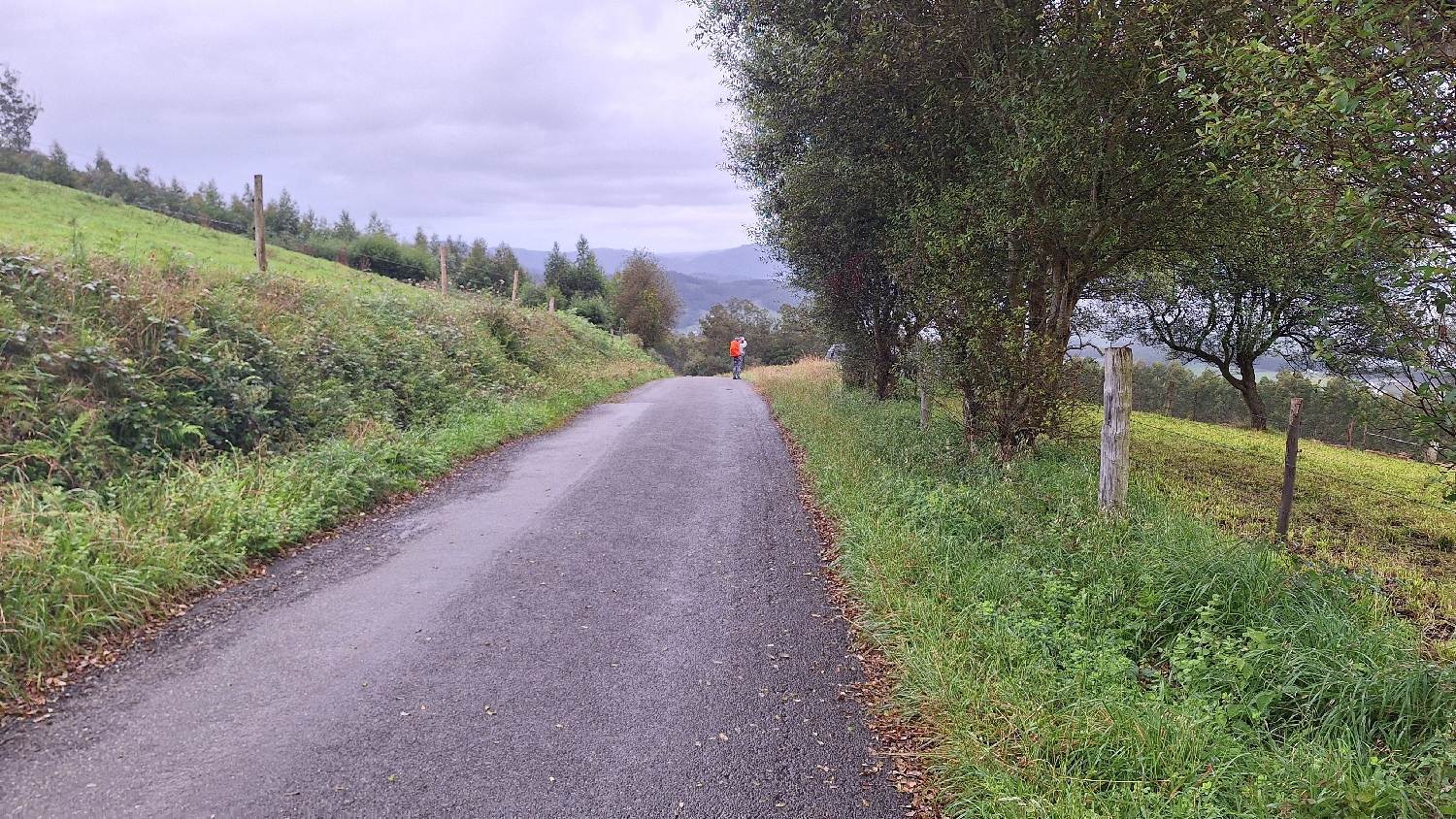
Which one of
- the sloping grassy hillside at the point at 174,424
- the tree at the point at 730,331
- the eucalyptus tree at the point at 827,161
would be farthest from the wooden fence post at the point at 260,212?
the tree at the point at 730,331

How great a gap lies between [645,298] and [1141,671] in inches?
1773

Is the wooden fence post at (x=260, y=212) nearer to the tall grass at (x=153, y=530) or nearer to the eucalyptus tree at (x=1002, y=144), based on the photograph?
the tall grass at (x=153, y=530)

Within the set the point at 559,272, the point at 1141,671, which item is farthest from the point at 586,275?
the point at 1141,671

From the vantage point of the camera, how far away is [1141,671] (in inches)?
142

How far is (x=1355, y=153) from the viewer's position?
3117mm

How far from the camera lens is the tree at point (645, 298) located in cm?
4694

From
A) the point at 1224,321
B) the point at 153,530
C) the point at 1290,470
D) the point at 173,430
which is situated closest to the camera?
the point at 153,530

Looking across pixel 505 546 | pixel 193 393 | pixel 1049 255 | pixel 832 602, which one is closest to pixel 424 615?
pixel 505 546

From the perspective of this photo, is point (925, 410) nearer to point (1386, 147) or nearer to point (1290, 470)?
point (1290, 470)

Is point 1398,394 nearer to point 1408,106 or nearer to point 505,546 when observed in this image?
point 1408,106

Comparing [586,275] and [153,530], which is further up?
[586,275]

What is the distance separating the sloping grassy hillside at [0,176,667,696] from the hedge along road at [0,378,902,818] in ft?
1.44

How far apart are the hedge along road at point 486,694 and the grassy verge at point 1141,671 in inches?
17.7

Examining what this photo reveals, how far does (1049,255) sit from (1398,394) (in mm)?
4448
